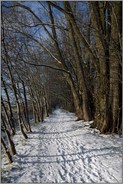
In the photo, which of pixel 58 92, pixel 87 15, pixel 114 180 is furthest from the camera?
pixel 58 92

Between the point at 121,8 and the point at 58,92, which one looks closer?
the point at 121,8

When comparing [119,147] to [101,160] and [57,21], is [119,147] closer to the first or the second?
[101,160]

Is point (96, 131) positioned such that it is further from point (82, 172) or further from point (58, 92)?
point (58, 92)

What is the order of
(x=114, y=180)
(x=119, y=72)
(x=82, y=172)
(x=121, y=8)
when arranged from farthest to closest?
(x=119, y=72) < (x=121, y=8) < (x=82, y=172) < (x=114, y=180)

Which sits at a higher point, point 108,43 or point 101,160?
point 108,43

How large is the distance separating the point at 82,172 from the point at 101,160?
107cm

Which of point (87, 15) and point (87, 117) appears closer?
point (87, 117)

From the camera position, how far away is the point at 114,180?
5.68m

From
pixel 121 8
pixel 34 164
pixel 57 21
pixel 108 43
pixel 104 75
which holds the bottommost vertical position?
pixel 34 164

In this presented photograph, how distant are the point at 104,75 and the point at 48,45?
40.0 feet

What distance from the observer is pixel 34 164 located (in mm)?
7375

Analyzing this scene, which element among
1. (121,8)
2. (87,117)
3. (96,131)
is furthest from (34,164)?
(87,117)

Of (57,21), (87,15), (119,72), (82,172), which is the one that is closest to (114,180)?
(82,172)

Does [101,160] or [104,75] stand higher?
[104,75]
